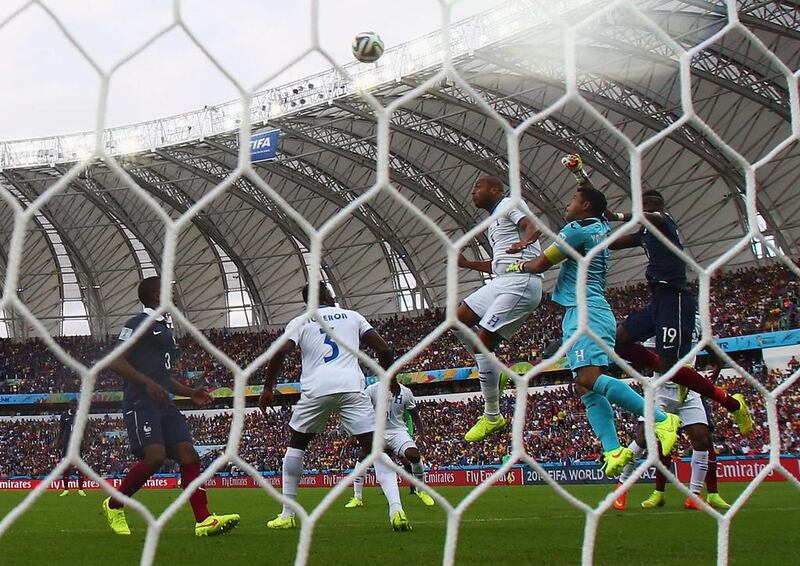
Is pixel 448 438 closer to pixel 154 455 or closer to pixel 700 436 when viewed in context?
pixel 700 436

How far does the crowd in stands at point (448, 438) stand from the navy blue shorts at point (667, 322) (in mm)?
11761

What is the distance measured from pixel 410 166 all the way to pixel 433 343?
7.58 metres

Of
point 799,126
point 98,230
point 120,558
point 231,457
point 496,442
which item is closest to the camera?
point 231,457

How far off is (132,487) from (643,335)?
3.11 meters

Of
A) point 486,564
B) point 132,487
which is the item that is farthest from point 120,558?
point 486,564

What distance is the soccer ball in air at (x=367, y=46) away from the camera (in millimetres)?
2481

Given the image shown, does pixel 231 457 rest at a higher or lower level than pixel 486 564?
higher

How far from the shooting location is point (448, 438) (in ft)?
79.4

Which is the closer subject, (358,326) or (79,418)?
(79,418)

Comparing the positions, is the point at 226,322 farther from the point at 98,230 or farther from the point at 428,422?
the point at 428,422

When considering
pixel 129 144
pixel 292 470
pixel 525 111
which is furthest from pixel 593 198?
pixel 129 144

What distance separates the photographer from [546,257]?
12.6ft

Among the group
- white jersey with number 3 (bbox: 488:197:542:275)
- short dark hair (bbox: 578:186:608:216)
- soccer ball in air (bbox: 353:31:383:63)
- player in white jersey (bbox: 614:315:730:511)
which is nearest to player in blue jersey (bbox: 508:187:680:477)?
short dark hair (bbox: 578:186:608:216)

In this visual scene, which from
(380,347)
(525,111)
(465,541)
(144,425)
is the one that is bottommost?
(465,541)
